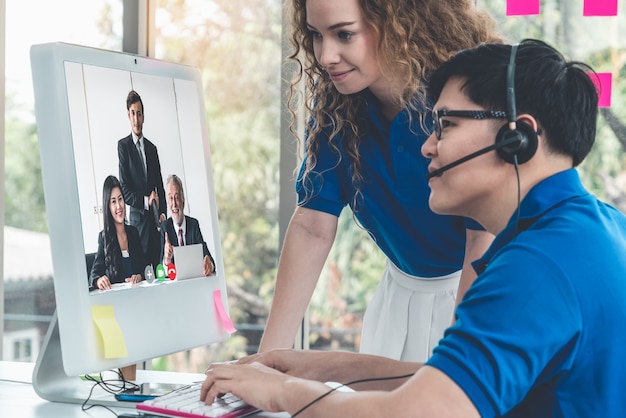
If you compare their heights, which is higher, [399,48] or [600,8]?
[600,8]

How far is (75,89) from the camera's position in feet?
4.56

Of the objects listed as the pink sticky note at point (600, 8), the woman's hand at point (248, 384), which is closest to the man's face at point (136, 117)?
the woman's hand at point (248, 384)

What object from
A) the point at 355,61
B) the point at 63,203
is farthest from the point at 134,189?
the point at 355,61

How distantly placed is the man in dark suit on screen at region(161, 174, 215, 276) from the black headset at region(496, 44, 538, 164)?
2.47 feet

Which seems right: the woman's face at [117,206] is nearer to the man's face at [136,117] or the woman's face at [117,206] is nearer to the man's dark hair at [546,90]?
the man's face at [136,117]

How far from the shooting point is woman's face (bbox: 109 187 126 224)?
1407mm

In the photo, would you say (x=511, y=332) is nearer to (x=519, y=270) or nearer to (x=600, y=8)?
(x=519, y=270)

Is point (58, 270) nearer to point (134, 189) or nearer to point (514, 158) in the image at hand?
point (134, 189)

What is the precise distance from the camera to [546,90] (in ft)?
3.35

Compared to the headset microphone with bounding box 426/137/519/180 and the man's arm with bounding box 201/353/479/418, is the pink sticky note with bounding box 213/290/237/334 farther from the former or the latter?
the headset microphone with bounding box 426/137/519/180

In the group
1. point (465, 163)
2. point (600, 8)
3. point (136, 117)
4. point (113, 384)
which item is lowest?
point (113, 384)

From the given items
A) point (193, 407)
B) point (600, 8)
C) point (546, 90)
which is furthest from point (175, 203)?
point (600, 8)

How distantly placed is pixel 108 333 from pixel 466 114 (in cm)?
70

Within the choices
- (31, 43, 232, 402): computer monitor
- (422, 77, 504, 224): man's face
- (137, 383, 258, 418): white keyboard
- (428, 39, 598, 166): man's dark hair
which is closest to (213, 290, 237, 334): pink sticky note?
(31, 43, 232, 402): computer monitor
